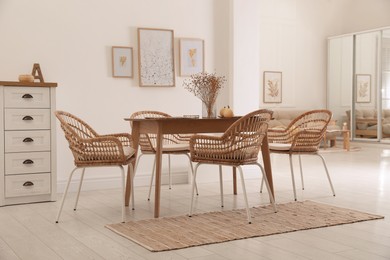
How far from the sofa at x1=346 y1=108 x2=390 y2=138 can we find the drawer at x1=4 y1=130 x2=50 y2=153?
832 cm

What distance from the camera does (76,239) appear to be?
123 inches

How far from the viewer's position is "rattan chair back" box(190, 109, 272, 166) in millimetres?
3545

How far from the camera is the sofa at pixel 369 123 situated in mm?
10945

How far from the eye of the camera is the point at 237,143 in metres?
3.63

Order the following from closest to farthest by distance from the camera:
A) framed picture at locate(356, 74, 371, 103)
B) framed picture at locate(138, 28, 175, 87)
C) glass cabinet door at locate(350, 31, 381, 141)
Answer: framed picture at locate(138, 28, 175, 87)
glass cabinet door at locate(350, 31, 381, 141)
framed picture at locate(356, 74, 371, 103)

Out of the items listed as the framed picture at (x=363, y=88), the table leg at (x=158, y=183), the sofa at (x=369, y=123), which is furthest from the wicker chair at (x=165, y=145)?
the framed picture at (x=363, y=88)

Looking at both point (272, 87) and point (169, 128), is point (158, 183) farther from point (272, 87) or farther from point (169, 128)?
point (272, 87)

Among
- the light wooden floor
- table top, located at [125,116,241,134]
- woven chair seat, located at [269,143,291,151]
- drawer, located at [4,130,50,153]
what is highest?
table top, located at [125,116,241,134]

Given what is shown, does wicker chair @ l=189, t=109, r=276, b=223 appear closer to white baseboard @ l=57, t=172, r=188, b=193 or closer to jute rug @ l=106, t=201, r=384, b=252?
jute rug @ l=106, t=201, r=384, b=252

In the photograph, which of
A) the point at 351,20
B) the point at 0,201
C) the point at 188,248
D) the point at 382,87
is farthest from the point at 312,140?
the point at 351,20

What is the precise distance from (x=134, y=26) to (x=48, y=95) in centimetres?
135

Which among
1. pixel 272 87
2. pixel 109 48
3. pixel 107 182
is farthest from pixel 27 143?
pixel 272 87

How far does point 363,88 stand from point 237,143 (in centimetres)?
845

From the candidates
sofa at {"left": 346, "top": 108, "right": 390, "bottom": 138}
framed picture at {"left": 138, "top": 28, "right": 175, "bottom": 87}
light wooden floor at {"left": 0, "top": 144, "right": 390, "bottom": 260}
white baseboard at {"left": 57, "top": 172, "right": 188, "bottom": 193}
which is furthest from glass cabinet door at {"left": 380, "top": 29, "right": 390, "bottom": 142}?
framed picture at {"left": 138, "top": 28, "right": 175, "bottom": 87}
